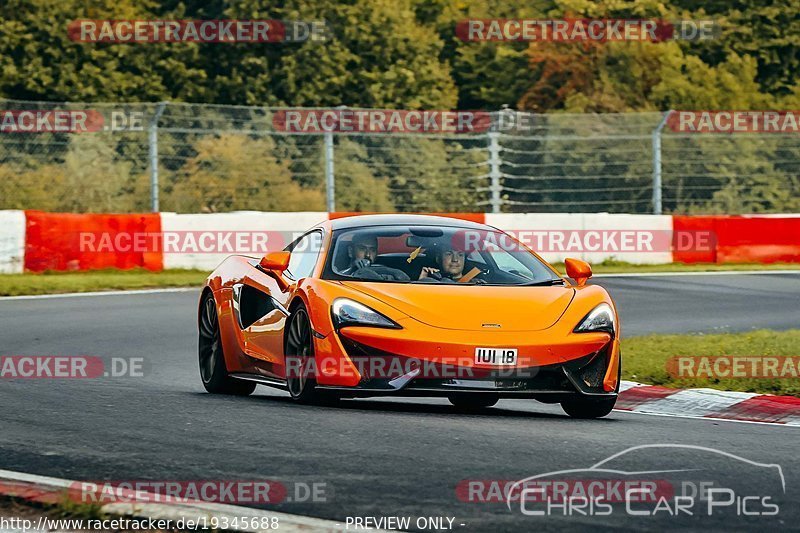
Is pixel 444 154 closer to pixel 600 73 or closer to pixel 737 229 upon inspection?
pixel 737 229

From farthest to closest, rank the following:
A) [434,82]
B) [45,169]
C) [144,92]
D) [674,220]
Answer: [434,82]
[144,92]
[45,169]
[674,220]

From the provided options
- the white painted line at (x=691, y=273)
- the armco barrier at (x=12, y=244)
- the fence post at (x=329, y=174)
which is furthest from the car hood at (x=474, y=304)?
the fence post at (x=329, y=174)

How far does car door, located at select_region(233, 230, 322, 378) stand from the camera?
33.0 ft

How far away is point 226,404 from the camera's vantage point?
32.1 ft

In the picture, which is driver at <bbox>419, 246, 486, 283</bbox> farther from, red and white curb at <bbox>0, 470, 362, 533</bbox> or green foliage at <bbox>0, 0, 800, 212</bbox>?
green foliage at <bbox>0, 0, 800, 212</bbox>

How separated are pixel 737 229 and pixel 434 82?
2404 centimetres

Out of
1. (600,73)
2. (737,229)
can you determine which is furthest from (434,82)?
(737,229)

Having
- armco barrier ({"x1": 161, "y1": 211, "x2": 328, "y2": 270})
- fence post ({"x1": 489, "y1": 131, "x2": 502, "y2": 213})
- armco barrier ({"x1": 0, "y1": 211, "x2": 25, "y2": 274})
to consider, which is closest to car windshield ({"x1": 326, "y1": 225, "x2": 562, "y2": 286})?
armco barrier ({"x1": 0, "y1": 211, "x2": 25, "y2": 274})

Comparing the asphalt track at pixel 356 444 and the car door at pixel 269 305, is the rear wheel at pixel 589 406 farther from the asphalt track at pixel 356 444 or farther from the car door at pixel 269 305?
the car door at pixel 269 305

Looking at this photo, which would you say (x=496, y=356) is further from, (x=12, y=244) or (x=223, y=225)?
(x=223, y=225)

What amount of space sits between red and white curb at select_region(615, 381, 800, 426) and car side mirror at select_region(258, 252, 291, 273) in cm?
257

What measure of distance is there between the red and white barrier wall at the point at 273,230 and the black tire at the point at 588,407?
44.2ft

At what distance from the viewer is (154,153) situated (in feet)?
83.4

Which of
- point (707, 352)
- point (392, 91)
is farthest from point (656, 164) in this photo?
point (392, 91)
